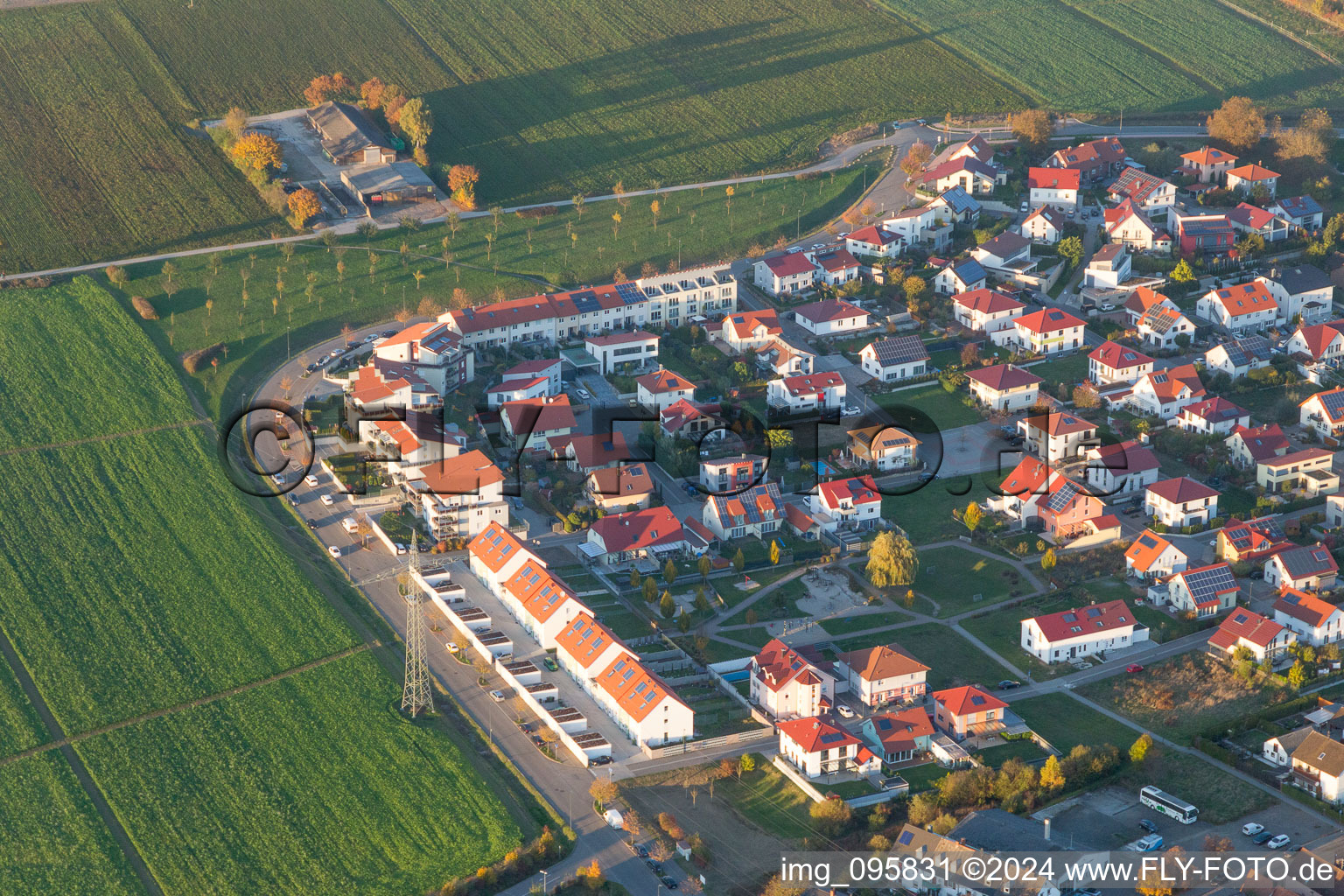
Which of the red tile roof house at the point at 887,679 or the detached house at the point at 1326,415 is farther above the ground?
the detached house at the point at 1326,415

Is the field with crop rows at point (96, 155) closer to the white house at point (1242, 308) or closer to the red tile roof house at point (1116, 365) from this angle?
the red tile roof house at point (1116, 365)

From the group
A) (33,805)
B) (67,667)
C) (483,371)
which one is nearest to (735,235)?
(483,371)

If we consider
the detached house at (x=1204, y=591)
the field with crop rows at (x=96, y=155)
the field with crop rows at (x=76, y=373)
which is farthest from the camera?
the field with crop rows at (x=96, y=155)

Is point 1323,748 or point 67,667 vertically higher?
point 1323,748

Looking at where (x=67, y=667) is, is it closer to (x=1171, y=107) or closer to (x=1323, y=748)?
(x=1323, y=748)

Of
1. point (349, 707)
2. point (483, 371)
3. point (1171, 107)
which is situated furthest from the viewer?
point (1171, 107)

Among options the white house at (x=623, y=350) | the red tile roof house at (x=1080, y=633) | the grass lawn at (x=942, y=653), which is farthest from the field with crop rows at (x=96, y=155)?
the red tile roof house at (x=1080, y=633)
